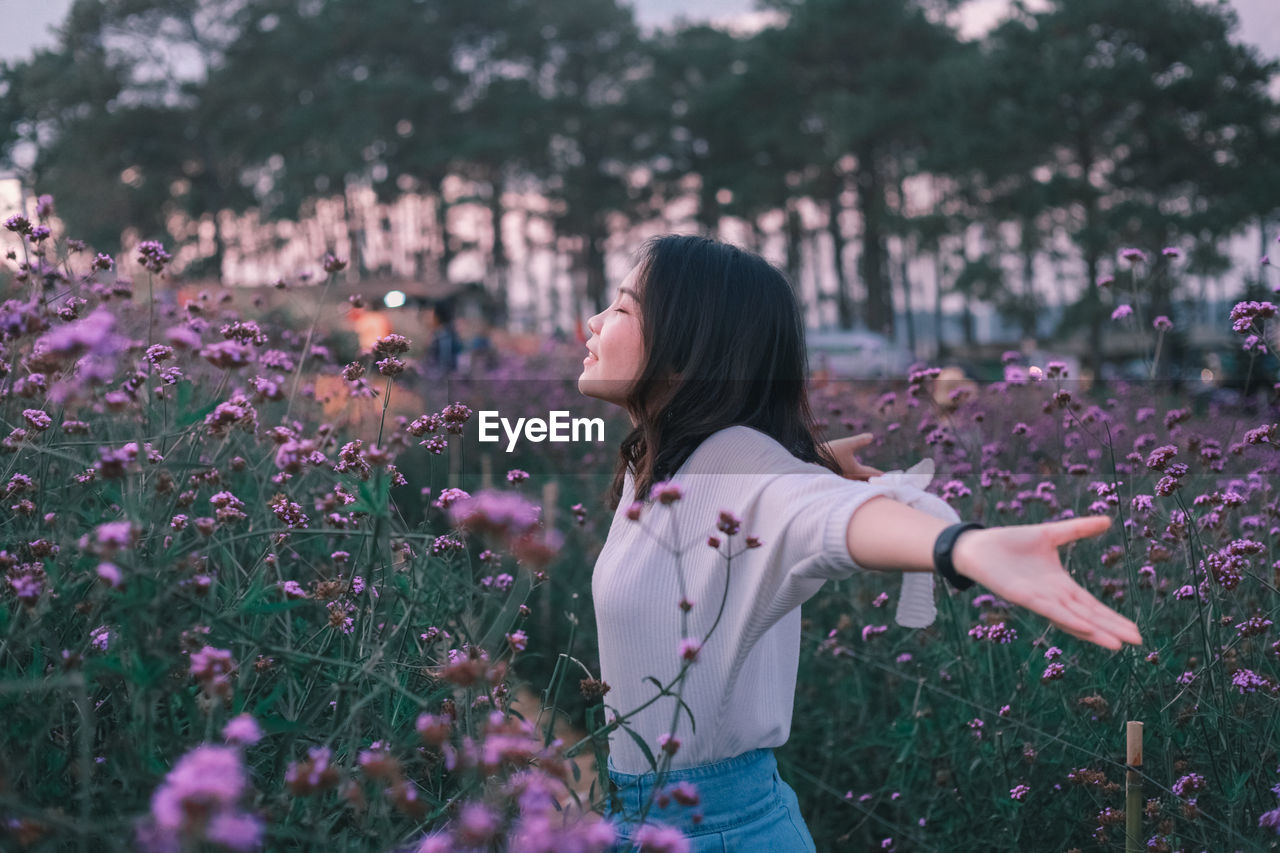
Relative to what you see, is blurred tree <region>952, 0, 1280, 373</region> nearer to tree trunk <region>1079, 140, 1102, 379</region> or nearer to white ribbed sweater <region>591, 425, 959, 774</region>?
tree trunk <region>1079, 140, 1102, 379</region>

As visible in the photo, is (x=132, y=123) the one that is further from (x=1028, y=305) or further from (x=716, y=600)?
(x=716, y=600)

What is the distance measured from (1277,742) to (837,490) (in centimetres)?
142

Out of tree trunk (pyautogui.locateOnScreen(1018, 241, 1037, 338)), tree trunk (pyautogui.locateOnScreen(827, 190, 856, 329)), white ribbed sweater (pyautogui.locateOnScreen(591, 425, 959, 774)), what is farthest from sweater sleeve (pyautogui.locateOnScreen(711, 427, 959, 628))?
tree trunk (pyautogui.locateOnScreen(827, 190, 856, 329))

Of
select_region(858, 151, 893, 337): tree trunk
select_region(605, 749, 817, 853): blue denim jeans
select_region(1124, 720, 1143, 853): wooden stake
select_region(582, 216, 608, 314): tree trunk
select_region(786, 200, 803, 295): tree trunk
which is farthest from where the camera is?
select_region(786, 200, 803, 295): tree trunk

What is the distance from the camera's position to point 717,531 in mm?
1729

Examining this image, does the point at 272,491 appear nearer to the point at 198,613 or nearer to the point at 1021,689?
the point at 198,613

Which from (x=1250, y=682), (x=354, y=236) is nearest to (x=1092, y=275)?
(x=1250, y=682)

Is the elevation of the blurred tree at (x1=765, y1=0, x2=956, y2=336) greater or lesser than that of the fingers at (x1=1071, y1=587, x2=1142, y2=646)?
greater

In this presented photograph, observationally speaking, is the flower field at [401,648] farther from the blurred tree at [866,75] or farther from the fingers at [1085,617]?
the blurred tree at [866,75]

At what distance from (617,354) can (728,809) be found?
84 cm

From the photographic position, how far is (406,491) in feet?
24.0

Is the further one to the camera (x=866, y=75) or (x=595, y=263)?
(x=595, y=263)

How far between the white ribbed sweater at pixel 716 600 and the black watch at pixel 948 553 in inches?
12.1

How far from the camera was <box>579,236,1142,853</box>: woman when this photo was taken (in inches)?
57.7
